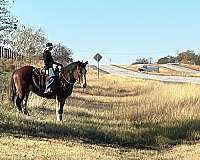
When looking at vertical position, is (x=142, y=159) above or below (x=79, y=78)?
below

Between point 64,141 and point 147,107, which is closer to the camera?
point 64,141

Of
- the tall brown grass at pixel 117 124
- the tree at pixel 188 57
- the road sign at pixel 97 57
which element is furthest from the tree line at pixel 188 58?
the tall brown grass at pixel 117 124

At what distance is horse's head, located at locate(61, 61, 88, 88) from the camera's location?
17380mm

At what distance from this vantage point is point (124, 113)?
72.5ft

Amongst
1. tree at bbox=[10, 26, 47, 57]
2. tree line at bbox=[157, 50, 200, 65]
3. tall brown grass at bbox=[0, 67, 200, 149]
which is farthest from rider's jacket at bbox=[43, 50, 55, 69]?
tree line at bbox=[157, 50, 200, 65]

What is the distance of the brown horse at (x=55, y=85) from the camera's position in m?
17.5

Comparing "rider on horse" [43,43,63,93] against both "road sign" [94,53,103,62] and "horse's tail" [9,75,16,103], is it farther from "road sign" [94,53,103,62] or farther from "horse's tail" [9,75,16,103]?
"road sign" [94,53,103,62]

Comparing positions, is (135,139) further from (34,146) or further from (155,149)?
(34,146)

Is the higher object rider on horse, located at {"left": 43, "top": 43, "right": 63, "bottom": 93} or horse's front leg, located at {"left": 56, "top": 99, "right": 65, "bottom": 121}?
rider on horse, located at {"left": 43, "top": 43, "right": 63, "bottom": 93}

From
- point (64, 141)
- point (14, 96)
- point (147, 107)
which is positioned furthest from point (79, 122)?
point (147, 107)

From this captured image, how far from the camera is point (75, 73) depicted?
1745 cm

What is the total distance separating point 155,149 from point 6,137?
4812mm

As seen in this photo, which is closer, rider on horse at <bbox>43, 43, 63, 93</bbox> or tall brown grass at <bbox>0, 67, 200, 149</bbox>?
tall brown grass at <bbox>0, 67, 200, 149</bbox>

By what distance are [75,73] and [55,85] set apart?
35.5 inches
